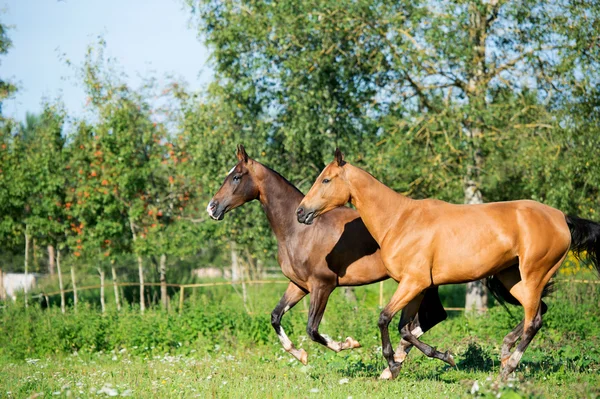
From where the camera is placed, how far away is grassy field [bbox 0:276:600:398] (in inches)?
251

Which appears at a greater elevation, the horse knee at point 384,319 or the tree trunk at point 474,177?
the tree trunk at point 474,177

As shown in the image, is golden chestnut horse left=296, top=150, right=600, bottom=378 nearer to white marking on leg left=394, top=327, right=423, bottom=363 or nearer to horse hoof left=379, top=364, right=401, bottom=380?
horse hoof left=379, top=364, right=401, bottom=380

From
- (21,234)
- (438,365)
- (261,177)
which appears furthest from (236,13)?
(438,365)

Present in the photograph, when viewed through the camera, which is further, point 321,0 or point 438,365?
point 321,0

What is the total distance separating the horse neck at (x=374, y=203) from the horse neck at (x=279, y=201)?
3.33ft

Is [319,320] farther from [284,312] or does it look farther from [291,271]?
[291,271]

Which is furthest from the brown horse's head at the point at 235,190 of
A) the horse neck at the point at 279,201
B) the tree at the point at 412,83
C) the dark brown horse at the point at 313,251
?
the tree at the point at 412,83

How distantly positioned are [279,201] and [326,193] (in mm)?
1055

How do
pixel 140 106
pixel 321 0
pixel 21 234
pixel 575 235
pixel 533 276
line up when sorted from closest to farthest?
1. pixel 533 276
2. pixel 575 235
3. pixel 321 0
4. pixel 21 234
5. pixel 140 106

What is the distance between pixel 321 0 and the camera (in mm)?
14508

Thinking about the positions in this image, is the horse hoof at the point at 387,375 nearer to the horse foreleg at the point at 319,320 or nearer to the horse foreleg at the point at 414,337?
A: the horse foreleg at the point at 414,337

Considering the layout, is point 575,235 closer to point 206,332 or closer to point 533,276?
point 533,276

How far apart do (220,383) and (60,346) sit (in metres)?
5.46

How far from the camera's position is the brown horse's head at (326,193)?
6871 mm
